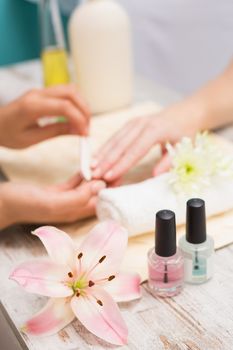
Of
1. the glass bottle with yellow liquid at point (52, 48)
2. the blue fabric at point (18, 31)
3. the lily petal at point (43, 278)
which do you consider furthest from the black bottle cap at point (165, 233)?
the blue fabric at point (18, 31)

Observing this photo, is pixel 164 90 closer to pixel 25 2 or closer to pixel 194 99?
pixel 194 99

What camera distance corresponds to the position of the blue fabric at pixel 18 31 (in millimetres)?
2088

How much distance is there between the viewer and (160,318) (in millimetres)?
550

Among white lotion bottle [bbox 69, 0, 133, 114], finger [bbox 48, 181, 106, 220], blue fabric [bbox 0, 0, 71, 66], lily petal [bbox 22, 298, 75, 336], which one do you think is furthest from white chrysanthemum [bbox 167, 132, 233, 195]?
blue fabric [bbox 0, 0, 71, 66]

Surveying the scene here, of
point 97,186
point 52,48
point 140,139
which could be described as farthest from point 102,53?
point 97,186

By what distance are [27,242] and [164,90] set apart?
23.8 inches

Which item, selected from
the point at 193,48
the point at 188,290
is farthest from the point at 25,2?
the point at 188,290

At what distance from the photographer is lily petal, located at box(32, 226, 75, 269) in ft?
1.86

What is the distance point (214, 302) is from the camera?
565mm

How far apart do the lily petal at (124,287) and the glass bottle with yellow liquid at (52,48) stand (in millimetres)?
681

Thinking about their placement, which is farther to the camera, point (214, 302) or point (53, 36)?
point (53, 36)

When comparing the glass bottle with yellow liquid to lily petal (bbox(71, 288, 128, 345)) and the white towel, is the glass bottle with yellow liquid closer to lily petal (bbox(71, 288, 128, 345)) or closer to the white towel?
the white towel

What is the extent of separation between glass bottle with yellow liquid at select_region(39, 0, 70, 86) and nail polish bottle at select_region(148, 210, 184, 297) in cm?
68

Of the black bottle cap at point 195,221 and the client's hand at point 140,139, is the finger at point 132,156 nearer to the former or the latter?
the client's hand at point 140,139
